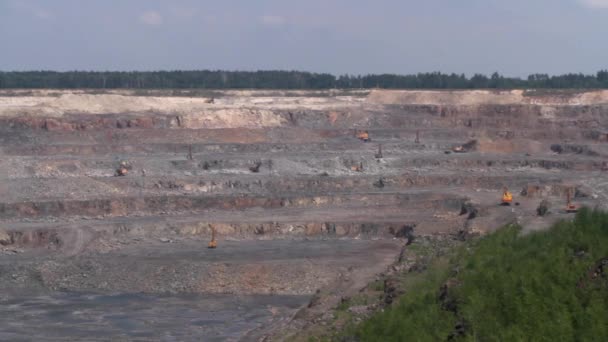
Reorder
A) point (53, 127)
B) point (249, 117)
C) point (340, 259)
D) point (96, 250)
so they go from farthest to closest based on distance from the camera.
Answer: point (249, 117), point (53, 127), point (96, 250), point (340, 259)

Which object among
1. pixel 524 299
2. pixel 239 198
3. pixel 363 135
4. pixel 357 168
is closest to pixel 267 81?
pixel 363 135

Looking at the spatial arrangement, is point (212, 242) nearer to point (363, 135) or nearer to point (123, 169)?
point (123, 169)

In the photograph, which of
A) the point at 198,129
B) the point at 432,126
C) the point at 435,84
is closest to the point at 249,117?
the point at 198,129

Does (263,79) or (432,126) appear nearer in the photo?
(432,126)

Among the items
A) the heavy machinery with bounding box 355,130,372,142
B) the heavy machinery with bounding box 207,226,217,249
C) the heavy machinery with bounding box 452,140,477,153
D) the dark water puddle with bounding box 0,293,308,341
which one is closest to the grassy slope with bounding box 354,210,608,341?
the dark water puddle with bounding box 0,293,308,341

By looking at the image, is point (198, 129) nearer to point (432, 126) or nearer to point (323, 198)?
point (432, 126)

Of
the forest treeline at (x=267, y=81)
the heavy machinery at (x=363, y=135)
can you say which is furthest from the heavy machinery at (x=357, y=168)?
the forest treeline at (x=267, y=81)

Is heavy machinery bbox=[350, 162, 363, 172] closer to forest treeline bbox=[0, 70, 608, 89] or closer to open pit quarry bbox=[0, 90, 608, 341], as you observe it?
open pit quarry bbox=[0, 90, 608, 341]

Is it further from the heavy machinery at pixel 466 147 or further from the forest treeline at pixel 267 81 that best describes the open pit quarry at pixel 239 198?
the forest treeline at pixel 267 81
